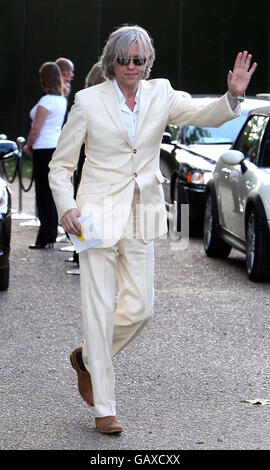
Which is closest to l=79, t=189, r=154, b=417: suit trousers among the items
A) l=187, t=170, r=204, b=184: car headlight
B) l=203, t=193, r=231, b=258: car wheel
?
l=203, t=193, r=231, b=258: car wheel

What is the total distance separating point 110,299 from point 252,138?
6.22 meters

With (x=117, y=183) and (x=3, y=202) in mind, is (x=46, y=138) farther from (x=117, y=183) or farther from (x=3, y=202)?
(x=117, y=183)

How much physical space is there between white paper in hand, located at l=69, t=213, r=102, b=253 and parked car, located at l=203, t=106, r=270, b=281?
199 inches

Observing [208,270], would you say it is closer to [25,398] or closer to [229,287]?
[229,287]

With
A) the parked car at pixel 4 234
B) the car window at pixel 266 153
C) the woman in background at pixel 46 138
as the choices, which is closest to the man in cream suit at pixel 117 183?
the parked car at pixel 4 234

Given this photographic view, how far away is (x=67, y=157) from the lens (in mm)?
5875

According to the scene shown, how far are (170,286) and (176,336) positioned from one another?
8.24ft

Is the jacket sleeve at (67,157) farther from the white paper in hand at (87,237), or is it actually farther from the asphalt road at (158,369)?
the asphalt road at (158,369)

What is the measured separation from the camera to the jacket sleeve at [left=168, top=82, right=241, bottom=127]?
228 inches

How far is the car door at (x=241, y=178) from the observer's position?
11445 mm

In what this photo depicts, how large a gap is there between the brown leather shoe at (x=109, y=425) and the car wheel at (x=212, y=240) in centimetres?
706

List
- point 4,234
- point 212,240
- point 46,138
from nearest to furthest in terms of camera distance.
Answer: point 4,234, point 212,240, point 46,138

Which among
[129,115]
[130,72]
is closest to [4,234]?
[129,115]
